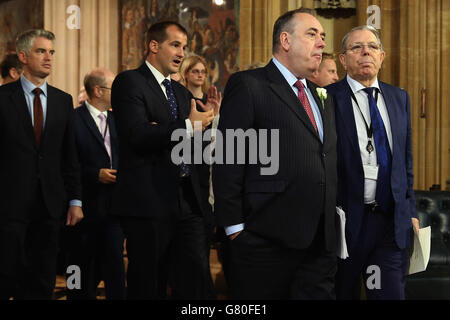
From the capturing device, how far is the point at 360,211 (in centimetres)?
349

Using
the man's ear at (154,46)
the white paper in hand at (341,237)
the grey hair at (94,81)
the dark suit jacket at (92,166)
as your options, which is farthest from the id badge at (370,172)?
the grey hair at (94,81)

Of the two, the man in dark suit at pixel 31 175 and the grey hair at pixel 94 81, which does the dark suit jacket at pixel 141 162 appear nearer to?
the man in dark suit at pixel 31 175

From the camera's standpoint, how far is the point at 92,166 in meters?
4.99

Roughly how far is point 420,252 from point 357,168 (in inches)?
25.2

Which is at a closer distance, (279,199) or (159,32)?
(279,199)

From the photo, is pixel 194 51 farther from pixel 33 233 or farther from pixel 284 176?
pixel 284 176

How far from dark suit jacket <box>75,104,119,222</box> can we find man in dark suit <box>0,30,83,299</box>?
26.6 inches

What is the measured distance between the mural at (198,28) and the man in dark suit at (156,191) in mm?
5163

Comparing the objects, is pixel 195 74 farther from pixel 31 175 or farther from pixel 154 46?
pixel 31 175

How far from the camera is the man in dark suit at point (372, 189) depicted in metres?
3.50

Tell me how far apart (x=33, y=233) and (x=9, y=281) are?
313 millimetres

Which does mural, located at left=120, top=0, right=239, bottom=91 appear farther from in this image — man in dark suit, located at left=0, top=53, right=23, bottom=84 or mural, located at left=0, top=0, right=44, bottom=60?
man in dark suit, located at left=0, top=53, right=23, bottom=84

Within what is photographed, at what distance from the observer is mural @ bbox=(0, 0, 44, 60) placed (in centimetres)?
1068

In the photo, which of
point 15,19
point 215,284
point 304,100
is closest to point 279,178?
point 304,100
